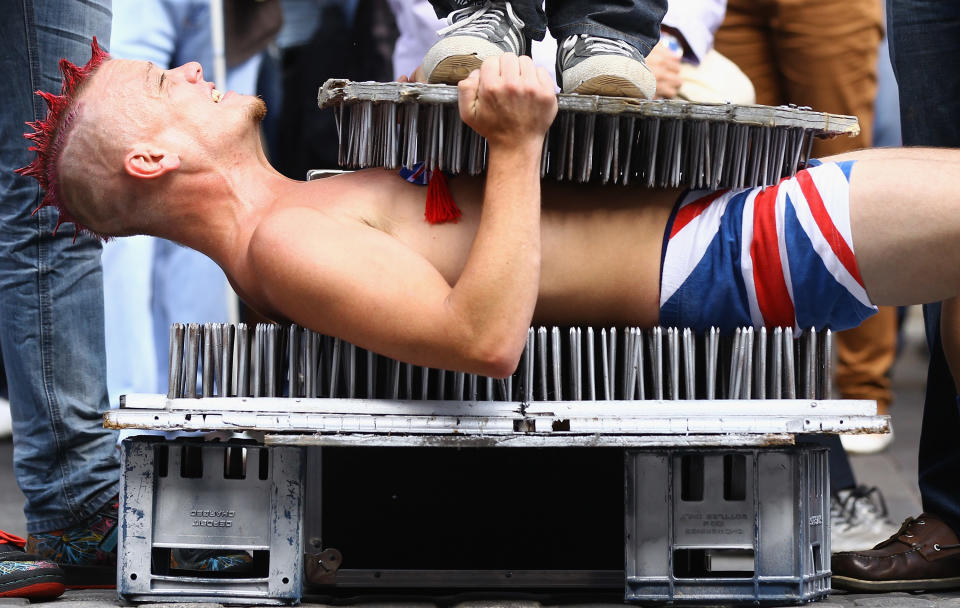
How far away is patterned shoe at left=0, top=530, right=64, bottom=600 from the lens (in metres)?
2.18

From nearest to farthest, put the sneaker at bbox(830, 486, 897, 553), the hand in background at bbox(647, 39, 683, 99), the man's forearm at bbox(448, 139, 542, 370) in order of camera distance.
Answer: the man's forearm at bbox(448, 139, 542, 370)
the hand in background at bbox(647, 39, 683, 99)
the sneaker at bbox(830, 486, 897, 553)

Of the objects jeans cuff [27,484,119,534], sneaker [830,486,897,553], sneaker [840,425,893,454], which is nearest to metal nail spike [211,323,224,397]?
jeans cuff [27,484,119,534]

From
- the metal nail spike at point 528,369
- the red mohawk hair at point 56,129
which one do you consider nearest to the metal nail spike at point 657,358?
the metal nail spike at point 528,369

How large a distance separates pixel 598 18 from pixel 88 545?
1.53 meters

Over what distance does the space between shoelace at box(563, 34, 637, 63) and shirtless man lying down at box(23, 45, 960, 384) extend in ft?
0.78

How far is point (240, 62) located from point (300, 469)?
2895 mm

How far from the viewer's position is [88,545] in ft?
8.09

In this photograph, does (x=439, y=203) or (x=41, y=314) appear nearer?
(x=439, y=203)

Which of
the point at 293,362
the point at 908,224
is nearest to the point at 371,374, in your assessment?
the point at 293,362

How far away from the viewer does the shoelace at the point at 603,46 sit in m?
2.14

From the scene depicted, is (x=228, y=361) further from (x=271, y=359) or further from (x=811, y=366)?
(x=811, y=366)

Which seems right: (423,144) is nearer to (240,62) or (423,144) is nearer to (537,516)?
(537,516)

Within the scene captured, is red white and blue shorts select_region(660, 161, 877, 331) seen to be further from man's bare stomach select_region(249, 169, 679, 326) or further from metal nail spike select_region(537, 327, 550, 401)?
metal nail spike select_region(537, 327, 550, 401)

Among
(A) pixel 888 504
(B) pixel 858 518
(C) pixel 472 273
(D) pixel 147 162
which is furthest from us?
(A) pixel 888 504
